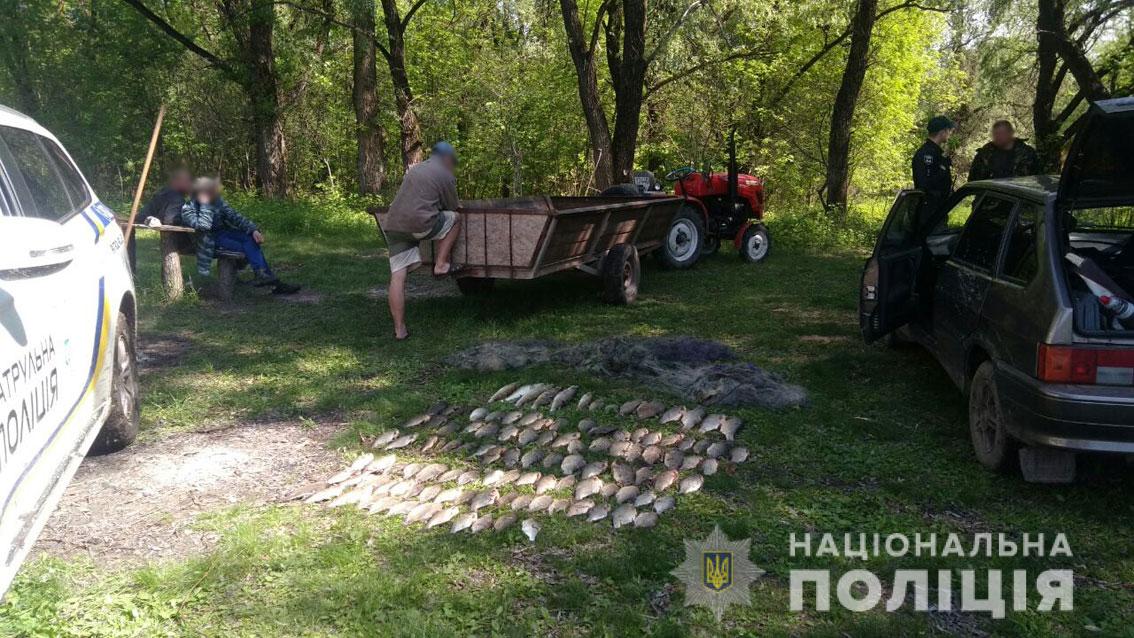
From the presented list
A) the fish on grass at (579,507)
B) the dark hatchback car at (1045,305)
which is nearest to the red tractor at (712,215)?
the dark hatchback car at (1045,305)

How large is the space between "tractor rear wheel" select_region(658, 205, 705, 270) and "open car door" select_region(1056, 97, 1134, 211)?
6.90 meters

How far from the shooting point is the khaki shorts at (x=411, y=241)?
286 inches

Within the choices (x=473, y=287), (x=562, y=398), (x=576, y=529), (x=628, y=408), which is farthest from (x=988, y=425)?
(x=473, y=287)

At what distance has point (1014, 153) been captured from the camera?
8898 millimetres

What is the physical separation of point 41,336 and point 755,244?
34.2ft

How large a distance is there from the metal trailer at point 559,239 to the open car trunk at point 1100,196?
13.6 feet

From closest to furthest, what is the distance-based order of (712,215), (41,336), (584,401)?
(41,336), (584,401), (712,215)

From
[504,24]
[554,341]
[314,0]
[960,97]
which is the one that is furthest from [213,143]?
[960,97]

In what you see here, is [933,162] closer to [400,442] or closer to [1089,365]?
[1089,365]

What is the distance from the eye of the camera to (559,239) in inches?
303

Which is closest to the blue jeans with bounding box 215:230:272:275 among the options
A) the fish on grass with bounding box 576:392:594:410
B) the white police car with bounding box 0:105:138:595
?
the white police car with bounding box 0:105:138:595

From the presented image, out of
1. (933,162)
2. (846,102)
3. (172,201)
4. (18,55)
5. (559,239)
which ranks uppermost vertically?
(18,55)

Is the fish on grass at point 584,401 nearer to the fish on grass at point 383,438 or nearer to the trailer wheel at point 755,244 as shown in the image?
the fish on grass at point 383,438

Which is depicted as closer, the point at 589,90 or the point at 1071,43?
the point at 1071,43
